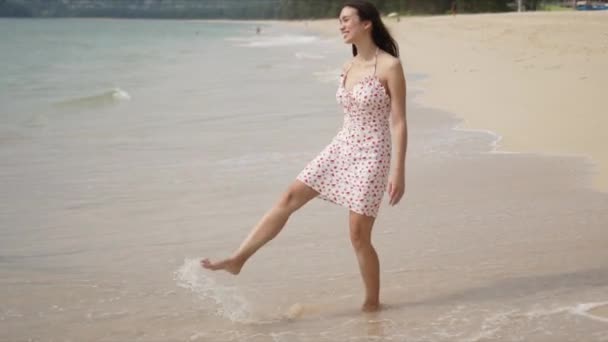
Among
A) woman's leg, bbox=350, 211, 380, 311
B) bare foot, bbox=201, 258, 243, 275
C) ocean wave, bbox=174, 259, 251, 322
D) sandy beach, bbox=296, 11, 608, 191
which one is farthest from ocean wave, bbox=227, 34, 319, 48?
woman's leg, bbox=350, 211, 380, 311

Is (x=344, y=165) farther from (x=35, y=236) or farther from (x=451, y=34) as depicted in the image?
(x=451, y=34)

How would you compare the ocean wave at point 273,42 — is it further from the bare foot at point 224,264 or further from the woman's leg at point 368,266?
the woman's leg at point 368,266

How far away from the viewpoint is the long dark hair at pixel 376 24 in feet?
12.5

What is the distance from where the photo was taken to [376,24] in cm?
383

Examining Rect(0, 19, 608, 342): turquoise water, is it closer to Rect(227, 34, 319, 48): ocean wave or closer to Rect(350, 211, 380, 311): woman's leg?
Rect(350, 211, 380, 311): woman's leg

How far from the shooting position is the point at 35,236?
557 centimetres

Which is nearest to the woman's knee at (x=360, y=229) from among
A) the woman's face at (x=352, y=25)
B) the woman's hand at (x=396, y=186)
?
the woman's hand at (x=396, y=186)

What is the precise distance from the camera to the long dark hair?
381cm

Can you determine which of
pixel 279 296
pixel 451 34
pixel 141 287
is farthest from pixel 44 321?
pixel 451 34

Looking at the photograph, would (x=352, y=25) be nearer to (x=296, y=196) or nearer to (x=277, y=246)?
(x=296, y=196)

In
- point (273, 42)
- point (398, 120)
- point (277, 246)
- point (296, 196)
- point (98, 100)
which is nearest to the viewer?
point (398, 120)

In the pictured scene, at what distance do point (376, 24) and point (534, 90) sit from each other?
9031mm

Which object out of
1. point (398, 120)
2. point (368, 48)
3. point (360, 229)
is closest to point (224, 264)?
point (360, 229)

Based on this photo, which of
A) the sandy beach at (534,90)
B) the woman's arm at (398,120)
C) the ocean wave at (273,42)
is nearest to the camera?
the woman's arm at (398,120)
